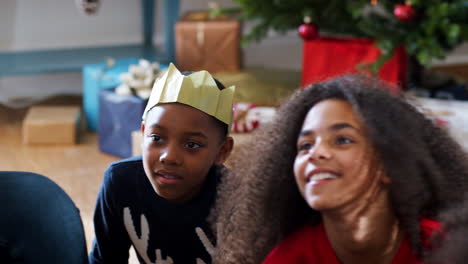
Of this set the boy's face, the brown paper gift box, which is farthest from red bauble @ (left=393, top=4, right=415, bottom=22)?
the boy's face

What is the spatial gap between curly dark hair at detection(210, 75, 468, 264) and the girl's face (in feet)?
0.05

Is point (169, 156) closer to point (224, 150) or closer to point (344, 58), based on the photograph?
point (224, 150)

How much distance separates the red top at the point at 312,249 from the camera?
81 cm

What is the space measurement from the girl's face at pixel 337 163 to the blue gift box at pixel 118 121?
1382 mm

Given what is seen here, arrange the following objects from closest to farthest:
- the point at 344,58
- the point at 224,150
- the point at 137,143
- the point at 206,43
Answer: the point at 224,150 → the point at 137,143 → the point at 344,58 → the point at 206,43

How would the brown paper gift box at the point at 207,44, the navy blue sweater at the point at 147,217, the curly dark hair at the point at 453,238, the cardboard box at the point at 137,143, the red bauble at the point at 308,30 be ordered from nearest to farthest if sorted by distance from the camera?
the curly dark hair at the point at 453,238 → the navy blue sweater at the point at 147,217 → the cardboard box at the point at 137,143 → the red bauble at the point at 308,30 → the brown paper gift box at the point at 207,44

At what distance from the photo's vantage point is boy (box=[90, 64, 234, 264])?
3.25 ft

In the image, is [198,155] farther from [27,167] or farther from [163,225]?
[27,167]

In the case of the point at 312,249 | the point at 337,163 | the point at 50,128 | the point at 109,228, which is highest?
the point at 337,163

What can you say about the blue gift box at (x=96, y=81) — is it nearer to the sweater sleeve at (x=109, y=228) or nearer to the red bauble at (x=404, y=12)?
the red bauble at (x=404, y=12)

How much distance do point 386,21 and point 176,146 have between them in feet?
5.21

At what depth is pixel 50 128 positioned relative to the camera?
2.37 metres


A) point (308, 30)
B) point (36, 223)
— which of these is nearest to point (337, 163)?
point (36, 223)

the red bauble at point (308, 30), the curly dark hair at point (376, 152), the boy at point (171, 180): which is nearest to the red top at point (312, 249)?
the curly dark hair at point (376, 152)
